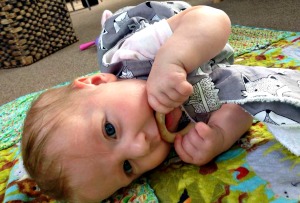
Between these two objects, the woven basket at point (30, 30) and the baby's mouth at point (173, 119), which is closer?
the baby's mouth at point (173, 119)

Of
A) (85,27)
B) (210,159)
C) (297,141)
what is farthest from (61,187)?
(85,27)

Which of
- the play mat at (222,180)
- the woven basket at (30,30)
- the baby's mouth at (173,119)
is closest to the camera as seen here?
the play mat at (222,180)

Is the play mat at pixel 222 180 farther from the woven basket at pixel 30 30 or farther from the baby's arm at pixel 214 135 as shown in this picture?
the woven basket at pixel 30 30

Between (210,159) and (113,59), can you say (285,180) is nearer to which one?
(210,159)

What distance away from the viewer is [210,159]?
0.59m

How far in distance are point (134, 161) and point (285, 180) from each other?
25 cm

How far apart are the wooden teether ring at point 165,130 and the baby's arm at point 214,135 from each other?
0.5 inches

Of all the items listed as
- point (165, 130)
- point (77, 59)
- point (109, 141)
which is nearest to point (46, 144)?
point (109, 141)

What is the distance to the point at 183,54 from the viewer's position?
1.80 ft

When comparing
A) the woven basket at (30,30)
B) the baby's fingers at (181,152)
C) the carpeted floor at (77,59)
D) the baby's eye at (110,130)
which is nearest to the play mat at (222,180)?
the baby's fingers at (181,152)

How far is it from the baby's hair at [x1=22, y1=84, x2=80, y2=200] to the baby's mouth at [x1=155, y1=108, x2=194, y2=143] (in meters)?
0.16

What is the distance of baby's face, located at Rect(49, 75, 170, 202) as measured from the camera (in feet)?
1.75

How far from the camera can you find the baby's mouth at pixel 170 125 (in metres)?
0.58

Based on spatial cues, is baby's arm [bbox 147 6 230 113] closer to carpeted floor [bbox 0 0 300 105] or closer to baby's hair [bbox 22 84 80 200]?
baby's hair [bbox 22 84 80 200]
